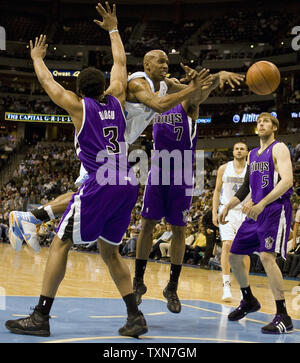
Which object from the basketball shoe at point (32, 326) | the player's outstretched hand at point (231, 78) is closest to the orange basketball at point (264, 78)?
the player's outstretched hand at point (231, 78)

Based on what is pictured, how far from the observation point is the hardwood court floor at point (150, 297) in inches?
177

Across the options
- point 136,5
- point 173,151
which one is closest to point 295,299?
point 173,151

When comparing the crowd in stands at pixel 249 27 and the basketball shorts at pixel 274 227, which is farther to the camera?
the crowd in stands at pixel 249 27

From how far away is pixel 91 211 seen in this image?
3.93 metres

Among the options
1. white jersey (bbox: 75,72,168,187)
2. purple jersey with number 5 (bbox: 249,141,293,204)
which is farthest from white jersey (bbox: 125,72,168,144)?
purple jersey with number 5 (bbox: 249,141,293,204)

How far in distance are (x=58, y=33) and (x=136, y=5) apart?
571cm

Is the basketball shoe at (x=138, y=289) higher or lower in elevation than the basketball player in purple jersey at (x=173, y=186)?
lower

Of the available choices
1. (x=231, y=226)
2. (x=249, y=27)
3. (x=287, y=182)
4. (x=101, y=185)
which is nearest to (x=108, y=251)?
(x=101, y=185)

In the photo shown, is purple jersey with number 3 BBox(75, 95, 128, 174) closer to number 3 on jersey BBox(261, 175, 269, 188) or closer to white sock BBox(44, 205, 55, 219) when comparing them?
white sock BBox(44, 205, 55, 219)

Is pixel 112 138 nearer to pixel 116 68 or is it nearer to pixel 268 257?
pixel 116 68

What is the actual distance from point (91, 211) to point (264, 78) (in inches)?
120

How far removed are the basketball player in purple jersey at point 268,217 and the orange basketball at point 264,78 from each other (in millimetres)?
813

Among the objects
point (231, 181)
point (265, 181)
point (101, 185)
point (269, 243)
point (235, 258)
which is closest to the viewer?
point (101, 185)

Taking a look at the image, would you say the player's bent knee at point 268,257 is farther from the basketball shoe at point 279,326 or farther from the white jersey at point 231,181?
the white jersey at point 231,181
